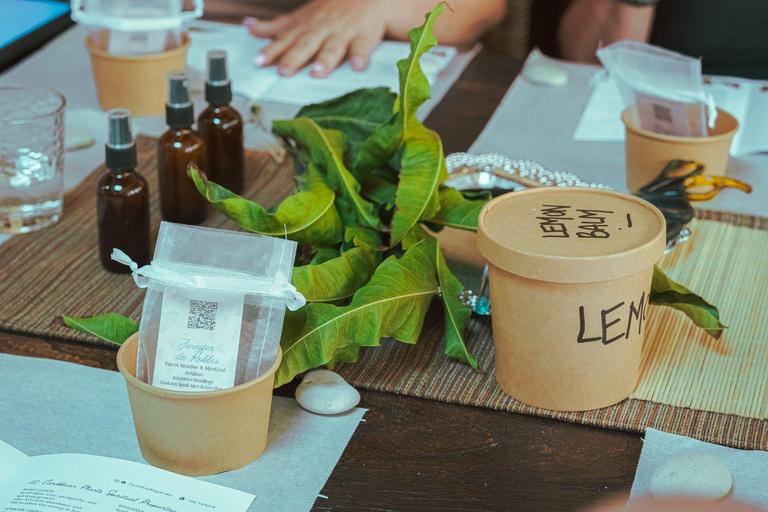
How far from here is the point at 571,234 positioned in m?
0.61

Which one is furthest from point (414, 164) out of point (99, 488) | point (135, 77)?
point (135, 77)

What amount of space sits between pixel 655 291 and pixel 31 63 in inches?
43.7

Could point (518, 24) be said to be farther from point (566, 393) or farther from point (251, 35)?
point (566, 393)

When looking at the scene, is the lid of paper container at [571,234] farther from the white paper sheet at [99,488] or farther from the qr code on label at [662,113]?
the qr code on label at [662,113]

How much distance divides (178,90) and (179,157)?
0.07 meters

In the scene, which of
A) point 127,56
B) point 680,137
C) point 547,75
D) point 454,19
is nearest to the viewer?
point 680,137

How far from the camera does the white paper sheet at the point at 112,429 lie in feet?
1.86

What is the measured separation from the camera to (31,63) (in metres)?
1.38

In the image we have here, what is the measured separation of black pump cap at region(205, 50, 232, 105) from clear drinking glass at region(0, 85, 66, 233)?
16 cm

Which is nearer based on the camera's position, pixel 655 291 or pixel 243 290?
pixel 243 290

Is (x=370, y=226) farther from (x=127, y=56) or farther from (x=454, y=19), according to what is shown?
(x=454, y=19)

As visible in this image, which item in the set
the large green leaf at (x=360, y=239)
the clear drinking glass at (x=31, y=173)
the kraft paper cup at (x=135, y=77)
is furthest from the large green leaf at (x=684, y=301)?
the kraft paper cup at (x=135, y=77)

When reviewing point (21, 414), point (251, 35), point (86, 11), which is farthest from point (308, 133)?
point (251, 35)

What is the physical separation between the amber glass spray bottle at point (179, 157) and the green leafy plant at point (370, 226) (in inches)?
4.4
